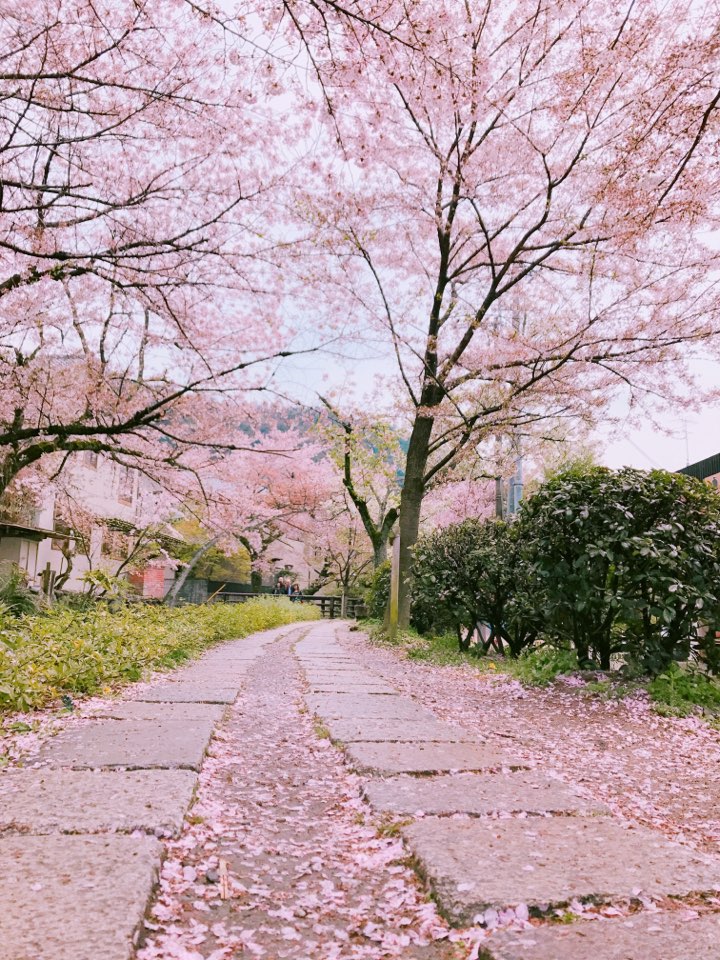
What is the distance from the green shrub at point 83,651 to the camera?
3709 mm

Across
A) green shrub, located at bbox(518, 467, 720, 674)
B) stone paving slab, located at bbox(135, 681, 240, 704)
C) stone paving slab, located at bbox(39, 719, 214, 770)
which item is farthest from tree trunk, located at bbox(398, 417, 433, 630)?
stone paving slab, located at bbox(39, 719, 214, 770)

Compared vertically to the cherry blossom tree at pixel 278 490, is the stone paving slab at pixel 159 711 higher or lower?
lower

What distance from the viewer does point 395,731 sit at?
3.24m

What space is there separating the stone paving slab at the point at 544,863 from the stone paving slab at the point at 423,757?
60cm

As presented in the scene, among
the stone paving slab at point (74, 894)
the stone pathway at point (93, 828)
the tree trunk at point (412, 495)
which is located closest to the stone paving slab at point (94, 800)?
the stone pathway at point (93, 828)

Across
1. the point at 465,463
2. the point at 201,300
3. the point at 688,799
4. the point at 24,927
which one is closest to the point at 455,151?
the point at 201,300

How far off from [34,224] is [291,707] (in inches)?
199

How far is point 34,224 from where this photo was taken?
19.2 ft

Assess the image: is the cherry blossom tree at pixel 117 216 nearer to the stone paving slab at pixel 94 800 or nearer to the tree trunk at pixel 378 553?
the stone paving slab at pixel 94 800

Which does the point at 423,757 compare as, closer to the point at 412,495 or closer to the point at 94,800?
the point at 94,800

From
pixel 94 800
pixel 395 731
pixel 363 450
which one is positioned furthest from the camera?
pixel 363 450

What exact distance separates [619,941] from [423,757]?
60.0 inches

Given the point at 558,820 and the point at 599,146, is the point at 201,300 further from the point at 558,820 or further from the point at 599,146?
the point at 558,820

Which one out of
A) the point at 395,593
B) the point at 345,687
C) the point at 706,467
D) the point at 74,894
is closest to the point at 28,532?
the point at 395,593
